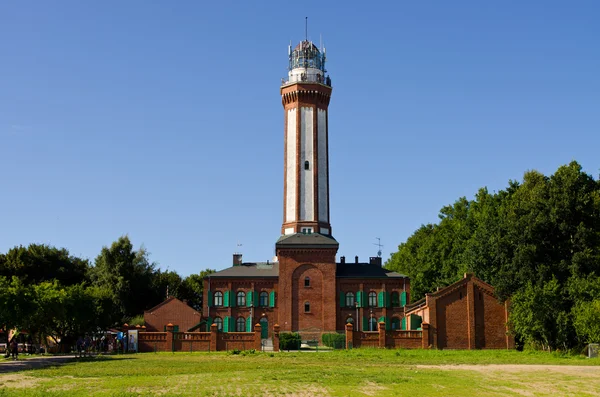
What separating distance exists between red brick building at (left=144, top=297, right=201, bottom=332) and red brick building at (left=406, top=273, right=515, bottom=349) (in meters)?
22.0

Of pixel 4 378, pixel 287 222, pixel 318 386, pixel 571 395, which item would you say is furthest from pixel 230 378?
pixel 287 222

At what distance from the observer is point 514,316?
164 ft

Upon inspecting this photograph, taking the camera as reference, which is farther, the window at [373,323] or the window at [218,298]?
the window at [218,298]

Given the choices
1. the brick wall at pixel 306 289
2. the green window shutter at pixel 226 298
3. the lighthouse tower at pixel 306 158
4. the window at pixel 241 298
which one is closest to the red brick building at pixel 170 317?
the green window shutter at pixel 226 298

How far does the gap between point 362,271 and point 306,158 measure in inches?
452

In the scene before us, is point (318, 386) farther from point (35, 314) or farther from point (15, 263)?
point (15, 263)

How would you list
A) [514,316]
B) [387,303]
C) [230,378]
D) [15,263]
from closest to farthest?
[230,378] → [514,316] → [387,303] → [15,263]

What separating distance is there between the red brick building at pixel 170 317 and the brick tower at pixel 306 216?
8304 mm

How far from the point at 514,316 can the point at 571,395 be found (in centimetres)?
2834

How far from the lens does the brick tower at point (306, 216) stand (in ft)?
214

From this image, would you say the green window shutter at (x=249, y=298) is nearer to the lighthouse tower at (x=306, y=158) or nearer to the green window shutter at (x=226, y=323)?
the green window shutter at (x=226, y=323)

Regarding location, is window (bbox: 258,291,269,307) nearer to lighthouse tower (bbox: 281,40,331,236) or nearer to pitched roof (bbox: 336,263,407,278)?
lighthouse tower (bbox: 281,40,331,236)

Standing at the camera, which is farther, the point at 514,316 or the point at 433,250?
the point at 433,250

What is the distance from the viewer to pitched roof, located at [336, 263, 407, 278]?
2631 inches
